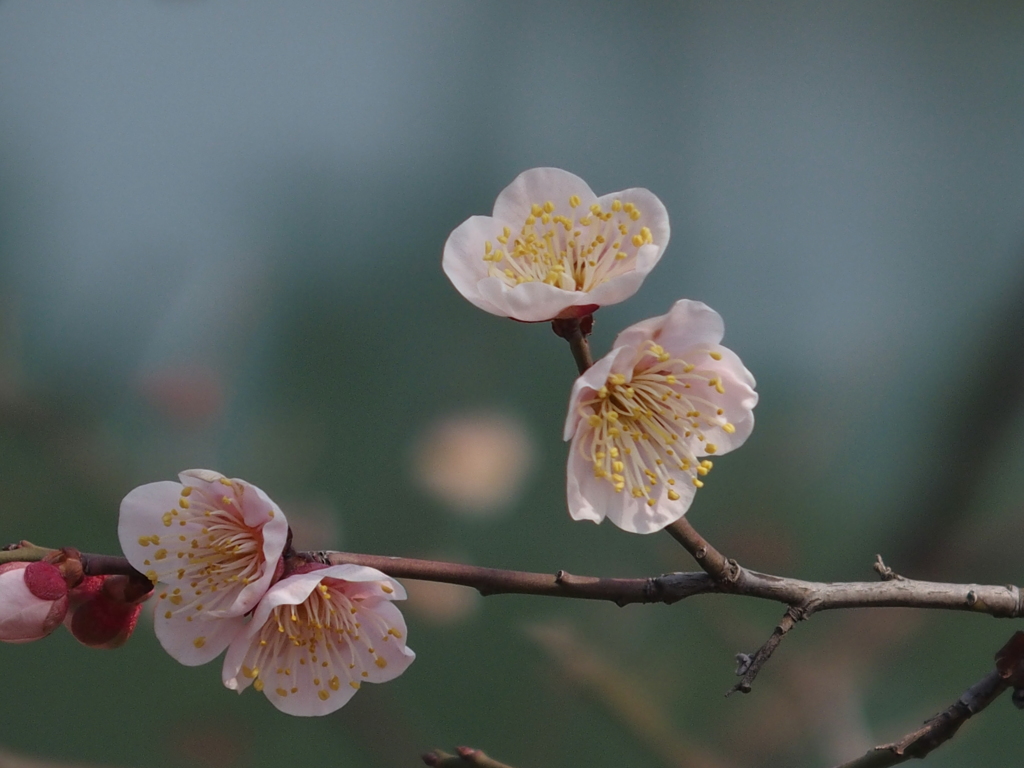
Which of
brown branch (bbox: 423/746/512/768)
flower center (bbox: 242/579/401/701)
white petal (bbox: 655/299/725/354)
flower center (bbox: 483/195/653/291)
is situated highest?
flower center (bbox: 483/195/653/291)

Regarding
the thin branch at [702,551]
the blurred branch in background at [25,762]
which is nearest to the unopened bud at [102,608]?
the thin branch at [702,551]

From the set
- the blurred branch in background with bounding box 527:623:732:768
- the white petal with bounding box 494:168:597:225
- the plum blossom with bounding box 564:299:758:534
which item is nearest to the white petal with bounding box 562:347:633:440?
the plum blossom with bounding box 564:299:758:534

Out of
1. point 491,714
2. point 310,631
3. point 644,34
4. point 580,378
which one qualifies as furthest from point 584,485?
point 644,34

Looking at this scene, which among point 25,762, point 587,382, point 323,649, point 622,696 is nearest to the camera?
point 587,382

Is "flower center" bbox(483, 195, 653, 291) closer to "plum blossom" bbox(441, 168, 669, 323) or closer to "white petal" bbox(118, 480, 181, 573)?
"plum blossom" bbox(441, 168, 669, 323)

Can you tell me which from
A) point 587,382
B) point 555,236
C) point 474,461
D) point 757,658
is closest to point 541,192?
point 555,236

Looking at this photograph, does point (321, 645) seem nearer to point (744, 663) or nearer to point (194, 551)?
point (194, 551)

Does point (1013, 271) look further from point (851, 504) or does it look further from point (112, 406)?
point (112, 406)
